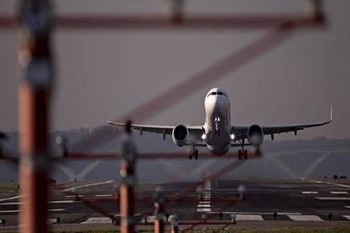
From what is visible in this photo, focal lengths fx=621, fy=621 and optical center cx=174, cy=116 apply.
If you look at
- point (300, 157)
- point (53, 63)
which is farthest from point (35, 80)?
A: point (300, 157)

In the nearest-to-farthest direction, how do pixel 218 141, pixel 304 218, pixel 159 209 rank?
pixel 159 209
pixel 304 218
pixel 218 141

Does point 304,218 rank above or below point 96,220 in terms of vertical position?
below

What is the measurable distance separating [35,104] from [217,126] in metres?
52.6

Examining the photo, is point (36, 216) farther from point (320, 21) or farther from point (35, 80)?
point (320, 21)

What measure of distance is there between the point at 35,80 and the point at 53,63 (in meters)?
0.21

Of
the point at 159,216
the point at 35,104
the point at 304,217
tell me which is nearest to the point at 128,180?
the point at 35,104

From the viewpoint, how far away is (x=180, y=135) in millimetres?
56719

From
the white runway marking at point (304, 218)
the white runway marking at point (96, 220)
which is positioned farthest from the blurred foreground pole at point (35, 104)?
the white runway marking at point (304, 218)

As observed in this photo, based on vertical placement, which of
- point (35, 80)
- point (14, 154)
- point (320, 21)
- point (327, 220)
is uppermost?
point (320, 21)

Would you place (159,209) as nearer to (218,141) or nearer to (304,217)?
(304,217)

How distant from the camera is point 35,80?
455cm

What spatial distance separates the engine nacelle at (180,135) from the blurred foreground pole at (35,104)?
51.4 m

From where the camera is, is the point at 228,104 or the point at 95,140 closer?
the point at 95,140

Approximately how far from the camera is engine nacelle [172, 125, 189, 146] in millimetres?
56250
